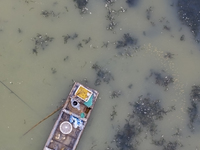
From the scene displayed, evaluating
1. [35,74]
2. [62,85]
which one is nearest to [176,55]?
[62,85]

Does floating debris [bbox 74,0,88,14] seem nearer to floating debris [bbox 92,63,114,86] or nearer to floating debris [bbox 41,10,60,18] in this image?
floating debris [bbox 41,10,60,18]

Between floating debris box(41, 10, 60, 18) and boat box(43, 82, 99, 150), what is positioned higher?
floating debris box(41, 10, 60, 18)

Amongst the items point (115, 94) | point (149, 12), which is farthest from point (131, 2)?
point (115, 94)

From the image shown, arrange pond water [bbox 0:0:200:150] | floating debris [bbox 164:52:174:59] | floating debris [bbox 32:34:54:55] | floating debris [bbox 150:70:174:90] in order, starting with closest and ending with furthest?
1. pond water [bbox 0:0:200:150]
2. floating debris [bbox 32:34:54:55]
3. floating debris [bbox 150:70:174:90]
4. floating debris [bbox 164:52:174:59]

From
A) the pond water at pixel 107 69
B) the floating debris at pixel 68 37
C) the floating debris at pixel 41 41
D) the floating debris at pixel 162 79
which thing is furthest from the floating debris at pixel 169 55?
the floating debris at pixel 41 41

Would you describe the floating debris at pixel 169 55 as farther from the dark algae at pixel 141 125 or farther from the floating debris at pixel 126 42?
the dark algae at pixel 141 125

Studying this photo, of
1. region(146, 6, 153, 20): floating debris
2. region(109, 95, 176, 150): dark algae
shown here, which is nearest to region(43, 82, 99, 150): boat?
region(109, 95, 176, 150): dark algae

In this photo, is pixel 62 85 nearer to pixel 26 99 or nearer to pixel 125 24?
pixel 26 99
